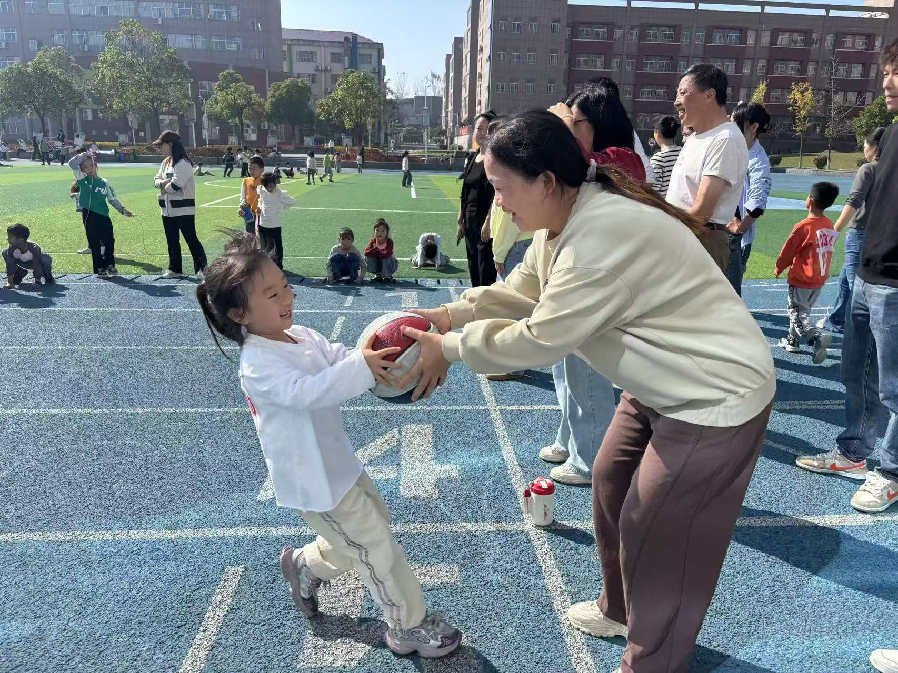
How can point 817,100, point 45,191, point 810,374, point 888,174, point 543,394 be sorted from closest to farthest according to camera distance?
point 888,174
point 543,394
point 810,374
point 45,191
point 817,100

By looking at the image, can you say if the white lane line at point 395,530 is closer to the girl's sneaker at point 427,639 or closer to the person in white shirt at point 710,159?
the girl's sneaker at point 427,639

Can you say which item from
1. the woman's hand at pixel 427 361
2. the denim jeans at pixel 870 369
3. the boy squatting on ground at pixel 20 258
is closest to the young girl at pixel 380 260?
the boy squatting on ground at pixel 20 258

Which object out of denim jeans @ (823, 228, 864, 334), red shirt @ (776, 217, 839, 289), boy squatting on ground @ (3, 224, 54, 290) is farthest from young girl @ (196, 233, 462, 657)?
boy squatting on ground @ (3, 224, 54, 290)

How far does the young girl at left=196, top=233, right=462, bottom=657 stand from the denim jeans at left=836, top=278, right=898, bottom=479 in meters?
3.13

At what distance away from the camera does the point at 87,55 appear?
329 ft

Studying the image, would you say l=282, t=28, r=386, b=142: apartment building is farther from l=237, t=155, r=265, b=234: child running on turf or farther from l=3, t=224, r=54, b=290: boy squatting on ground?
l=3, t=224, r=54, b=290: boy squatting on ground

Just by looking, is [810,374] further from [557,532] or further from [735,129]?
[557,532]

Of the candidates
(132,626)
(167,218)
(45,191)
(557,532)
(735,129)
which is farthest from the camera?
(45,191)

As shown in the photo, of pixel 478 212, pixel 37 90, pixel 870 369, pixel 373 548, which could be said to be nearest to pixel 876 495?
pixel 870 369

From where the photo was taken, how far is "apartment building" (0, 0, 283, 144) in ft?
330

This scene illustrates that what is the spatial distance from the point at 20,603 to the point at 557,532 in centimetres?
290

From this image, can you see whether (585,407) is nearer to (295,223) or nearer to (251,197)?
(251,197)

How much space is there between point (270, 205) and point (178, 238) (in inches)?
66.5

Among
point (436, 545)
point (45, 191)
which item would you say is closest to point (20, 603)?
point (436, 545)
